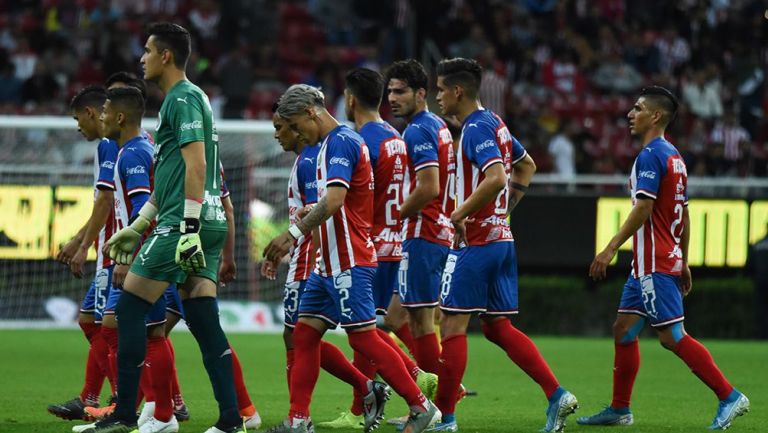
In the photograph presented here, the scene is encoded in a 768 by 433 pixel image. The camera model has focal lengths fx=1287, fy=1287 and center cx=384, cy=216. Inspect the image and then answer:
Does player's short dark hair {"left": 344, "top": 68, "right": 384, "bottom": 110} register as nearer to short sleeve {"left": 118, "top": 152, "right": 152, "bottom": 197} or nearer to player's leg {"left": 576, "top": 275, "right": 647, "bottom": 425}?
short sleeve {"left": 118, "top": 152, "right": 152, "bottom": 197}

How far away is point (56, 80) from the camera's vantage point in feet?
73.0

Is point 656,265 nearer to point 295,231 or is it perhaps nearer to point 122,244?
point 295,231

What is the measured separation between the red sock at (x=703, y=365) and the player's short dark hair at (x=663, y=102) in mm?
1562

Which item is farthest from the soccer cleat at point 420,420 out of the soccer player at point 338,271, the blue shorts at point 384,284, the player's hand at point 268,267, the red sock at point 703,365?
the red sock at point 703,365

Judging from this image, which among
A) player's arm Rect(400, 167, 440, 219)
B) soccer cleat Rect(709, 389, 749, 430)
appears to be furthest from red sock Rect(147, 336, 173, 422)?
soccer cleat Rect(709, 389, 749, 430)

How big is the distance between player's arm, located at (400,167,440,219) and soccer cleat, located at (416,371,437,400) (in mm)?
1205

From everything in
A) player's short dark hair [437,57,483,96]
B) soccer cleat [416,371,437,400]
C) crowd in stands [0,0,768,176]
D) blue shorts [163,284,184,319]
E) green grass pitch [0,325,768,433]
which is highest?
crowd in stands [0,0,768,176]

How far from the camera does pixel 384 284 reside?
9289 millimetres

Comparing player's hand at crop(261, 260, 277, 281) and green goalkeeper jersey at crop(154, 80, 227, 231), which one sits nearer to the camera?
green goalkeeper jersey at crop(154, 80, 227, 231)

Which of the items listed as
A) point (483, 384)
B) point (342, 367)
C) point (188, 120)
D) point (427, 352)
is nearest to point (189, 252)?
point (188, 120)

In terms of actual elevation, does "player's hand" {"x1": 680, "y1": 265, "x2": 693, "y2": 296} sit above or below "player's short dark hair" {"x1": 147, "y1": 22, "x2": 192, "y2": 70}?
below

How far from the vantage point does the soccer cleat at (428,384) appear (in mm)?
8289

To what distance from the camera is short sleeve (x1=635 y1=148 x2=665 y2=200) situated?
877 cm

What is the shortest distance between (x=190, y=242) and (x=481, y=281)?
2210 mm
